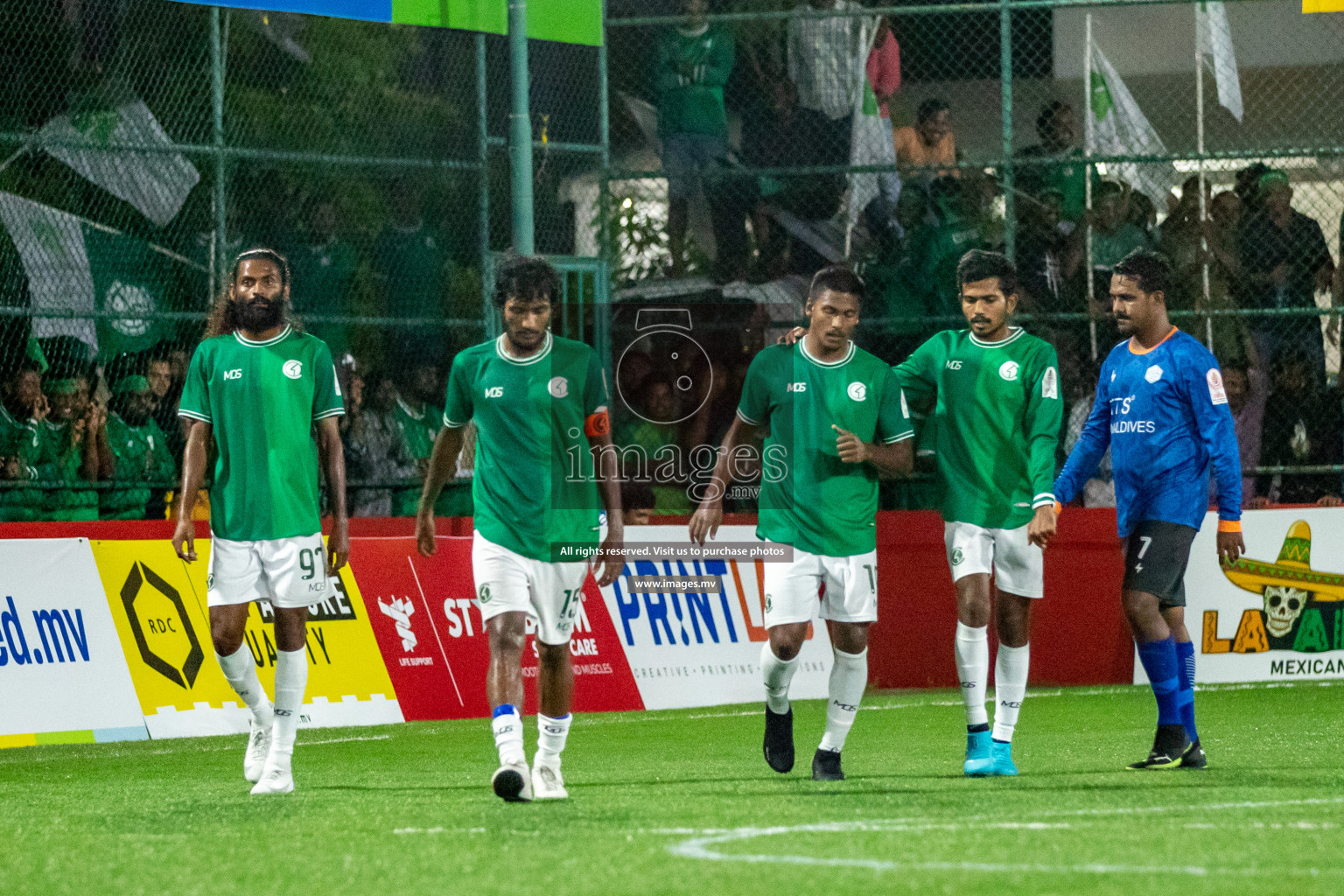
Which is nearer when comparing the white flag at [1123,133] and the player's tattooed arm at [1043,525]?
the player's tattooed arm at [1043,525]

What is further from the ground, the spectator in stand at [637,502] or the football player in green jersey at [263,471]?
the football player in green jersey at [263,471]

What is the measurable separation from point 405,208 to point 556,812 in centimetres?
806

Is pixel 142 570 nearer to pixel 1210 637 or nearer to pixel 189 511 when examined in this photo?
pixel 189 511

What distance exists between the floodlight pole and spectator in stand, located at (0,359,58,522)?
3330 mm

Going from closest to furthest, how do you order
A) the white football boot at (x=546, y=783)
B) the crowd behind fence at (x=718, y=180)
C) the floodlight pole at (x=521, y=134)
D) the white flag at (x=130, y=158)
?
the white football boot at (x=546, y=783), the white flag at (x=130, y=158), the crowd behind fence at (x=718, y=180), the floodlight pole at (x=521, y=134)

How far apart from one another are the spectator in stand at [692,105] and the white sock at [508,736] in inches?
295

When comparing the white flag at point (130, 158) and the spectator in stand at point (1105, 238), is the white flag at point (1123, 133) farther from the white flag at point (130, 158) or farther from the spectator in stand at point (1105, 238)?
the white flag at point (130, 158)

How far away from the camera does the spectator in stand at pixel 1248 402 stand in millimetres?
13703

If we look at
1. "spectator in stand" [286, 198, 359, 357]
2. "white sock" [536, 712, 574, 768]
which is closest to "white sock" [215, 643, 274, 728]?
"white sock" [536, 712, 574, 768]

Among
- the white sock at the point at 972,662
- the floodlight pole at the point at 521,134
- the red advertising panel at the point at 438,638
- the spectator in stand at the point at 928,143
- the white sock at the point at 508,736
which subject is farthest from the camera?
the spectator in stand at the point at 928,143

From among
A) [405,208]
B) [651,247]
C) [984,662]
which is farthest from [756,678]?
[984,662]

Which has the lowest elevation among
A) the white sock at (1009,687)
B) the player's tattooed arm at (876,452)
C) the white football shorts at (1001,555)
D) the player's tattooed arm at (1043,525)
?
the white sock at (1009,687)

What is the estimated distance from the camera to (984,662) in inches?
329

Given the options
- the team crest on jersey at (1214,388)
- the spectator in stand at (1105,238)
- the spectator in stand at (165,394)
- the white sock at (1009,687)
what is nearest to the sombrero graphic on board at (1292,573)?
the spectator in stand at (1105,238)
